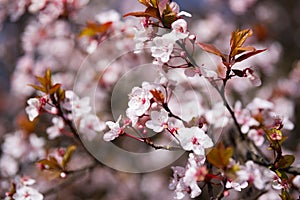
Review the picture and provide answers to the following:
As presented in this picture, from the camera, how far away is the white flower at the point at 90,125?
78.2 inches

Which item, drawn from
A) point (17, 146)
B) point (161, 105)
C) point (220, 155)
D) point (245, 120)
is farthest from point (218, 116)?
point (17, 146)

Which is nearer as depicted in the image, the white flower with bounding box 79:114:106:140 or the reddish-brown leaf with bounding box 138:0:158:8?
the reddish-brown leaf with bounding box 138:0:158:8

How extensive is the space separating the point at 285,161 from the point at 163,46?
→ 55 cm

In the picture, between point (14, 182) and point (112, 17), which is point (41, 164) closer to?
point (14, 182)

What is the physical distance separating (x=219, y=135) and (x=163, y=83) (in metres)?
0.56

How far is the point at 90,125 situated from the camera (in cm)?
205

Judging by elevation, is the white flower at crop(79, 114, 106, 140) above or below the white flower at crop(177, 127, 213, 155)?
below

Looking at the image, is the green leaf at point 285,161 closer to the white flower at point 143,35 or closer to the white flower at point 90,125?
the white flower at point 143,35

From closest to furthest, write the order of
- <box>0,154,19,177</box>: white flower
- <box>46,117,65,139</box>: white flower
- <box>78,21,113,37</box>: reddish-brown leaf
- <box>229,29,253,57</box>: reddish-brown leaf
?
<box>229,29,253,57</box>: reddish-brown leaf → <box>46,117,65,139</box>: white flower → <box>78,21,113,37</box>: reddish-brown leaf → <box>0,154,19,177</box>: white flower

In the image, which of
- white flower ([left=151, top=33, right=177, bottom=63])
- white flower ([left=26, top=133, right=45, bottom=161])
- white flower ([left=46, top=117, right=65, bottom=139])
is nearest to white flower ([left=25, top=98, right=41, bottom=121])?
white flower ([left=46, top=117, right=65, bottom=139])

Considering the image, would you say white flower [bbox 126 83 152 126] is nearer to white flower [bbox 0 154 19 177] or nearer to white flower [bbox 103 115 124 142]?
white flower [bbox 103 115 124 142]

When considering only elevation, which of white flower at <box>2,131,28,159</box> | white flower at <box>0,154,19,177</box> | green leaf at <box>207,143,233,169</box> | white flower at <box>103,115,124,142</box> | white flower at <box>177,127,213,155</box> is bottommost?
white flower at <box>0,154,19,177</box>

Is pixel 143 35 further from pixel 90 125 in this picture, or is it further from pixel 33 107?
pixel 90 125

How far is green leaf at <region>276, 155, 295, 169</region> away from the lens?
1.45m
